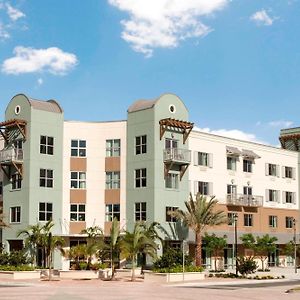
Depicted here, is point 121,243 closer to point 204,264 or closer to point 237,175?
point 204,264

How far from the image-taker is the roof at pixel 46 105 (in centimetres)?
5946

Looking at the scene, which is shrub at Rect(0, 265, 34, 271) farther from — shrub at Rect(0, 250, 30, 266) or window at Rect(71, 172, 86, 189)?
window at Rect(71, 172, 86, 189)

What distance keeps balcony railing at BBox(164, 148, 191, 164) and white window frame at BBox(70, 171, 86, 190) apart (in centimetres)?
848

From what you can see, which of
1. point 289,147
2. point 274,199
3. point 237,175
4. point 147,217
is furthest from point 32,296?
point 289,147

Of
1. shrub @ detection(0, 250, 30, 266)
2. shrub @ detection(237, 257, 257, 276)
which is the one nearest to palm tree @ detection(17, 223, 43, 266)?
shrub @ detection(0, 250, 30, 266)

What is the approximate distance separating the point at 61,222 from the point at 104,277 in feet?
35.6

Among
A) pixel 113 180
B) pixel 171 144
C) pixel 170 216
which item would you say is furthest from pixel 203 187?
pixel 113 180

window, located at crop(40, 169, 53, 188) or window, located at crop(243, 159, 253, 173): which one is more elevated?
window, located at crop(243, 159, 253, 173)

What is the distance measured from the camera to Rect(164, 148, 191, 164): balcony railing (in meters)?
59.2

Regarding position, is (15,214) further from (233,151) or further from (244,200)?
(244,200)

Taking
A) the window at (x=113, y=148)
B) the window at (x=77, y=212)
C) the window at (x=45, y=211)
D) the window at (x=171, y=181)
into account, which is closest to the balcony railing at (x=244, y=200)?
the window at (x=171, y=181)

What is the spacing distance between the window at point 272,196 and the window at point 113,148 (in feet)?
67.7

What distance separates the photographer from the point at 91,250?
164ft

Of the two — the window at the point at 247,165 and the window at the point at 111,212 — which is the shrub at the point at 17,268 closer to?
the window at the point at 111,212
